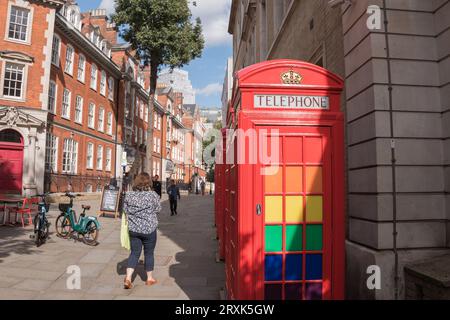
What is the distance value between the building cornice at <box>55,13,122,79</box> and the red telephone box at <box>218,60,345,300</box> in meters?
24.0

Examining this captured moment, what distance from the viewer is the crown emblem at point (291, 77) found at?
→ 12.7 ft

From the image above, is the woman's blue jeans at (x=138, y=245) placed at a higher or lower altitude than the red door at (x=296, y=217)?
lower

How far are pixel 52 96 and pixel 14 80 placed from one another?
8.84 ft

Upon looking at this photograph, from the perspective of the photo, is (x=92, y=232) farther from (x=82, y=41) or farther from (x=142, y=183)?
(x=82, y=41)

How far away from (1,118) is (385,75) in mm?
21614

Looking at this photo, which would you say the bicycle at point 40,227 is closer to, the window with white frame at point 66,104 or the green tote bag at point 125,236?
the green tote bag at point 125,236

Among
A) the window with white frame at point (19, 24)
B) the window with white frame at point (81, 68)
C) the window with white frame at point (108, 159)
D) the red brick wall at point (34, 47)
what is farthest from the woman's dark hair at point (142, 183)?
the window with white frame at point (108, 159)

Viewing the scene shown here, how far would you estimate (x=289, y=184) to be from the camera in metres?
3.77

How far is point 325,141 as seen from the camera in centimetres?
382

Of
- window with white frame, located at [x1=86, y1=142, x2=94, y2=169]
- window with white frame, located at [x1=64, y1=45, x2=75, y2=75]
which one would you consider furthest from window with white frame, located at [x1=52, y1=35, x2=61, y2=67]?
window with white frame, located at [x1=86, y1=142, x2=94, y2=169]

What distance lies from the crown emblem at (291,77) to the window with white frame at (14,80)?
71.3 ft

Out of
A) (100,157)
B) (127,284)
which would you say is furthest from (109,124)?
(127,284)

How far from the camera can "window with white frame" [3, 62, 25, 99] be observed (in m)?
21.0

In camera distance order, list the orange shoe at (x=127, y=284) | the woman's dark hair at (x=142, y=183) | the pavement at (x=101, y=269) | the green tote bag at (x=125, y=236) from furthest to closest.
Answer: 1. the green tote bag at (x=125, y=236)
2. the woman's dark hair at (x=142, y=183)
3. the orange shoe at (x=127, y=284)
4. the pavement at (x=101, y=269)
